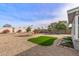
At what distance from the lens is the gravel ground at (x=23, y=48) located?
7031 mm

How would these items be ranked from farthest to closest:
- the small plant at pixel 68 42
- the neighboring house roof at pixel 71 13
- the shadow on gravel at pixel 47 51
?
the small plant at pixel 68 42, the shadow on gravel at pixel 47 51, the neighboring house roof at pixel 71 13

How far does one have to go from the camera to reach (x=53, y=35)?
715 centimetres

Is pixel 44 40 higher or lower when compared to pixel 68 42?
higher

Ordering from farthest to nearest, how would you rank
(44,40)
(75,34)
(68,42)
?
(68,42) → (44,40) → (75,34)

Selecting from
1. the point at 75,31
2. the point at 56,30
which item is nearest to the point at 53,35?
the point at 56,30

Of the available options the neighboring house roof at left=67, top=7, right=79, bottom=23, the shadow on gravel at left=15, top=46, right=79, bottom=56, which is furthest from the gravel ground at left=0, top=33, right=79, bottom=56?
the neighboring house roof at left=67, top=7, right=79, bottom=23

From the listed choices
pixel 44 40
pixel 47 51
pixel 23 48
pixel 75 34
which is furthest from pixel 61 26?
pixel 23 48

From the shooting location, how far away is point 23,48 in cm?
710

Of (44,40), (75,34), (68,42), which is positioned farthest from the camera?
(68,42)

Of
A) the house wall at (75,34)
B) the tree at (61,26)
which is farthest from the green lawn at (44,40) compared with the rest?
the house wall at (75,34)

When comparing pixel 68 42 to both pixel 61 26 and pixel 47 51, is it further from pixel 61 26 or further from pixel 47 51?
pixel 47 51

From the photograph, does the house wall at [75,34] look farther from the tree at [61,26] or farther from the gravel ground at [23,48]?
the tree at [61,26]

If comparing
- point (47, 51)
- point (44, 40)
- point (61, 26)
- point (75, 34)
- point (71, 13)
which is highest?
point (71, 13)

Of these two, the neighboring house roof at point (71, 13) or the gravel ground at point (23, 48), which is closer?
the neighboring house roof at point (71, 13)
